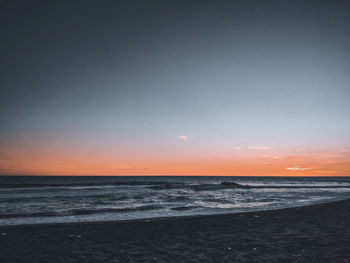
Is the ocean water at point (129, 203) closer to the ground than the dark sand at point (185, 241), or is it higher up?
closer to the ground

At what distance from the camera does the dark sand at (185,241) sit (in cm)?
797

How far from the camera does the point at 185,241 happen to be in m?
9.95

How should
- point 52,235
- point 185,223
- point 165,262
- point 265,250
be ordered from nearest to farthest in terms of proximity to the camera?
point 165,262
point 265,250
point 52,235
point 185,223

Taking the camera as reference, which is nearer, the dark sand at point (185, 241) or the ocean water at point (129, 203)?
the dark sand at point (185, 241)

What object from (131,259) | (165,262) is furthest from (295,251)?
(131,259)

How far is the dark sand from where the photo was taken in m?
7.97

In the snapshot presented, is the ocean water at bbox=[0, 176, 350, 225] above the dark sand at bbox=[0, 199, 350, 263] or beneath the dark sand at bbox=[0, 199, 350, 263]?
beneath

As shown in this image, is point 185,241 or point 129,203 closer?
point 185,241

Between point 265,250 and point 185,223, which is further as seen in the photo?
point 185,223

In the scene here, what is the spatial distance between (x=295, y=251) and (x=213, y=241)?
109 inches

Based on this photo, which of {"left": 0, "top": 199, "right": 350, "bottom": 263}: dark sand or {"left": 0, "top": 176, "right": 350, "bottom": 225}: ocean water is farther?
{"left": 0, "top": 176, "right": 350, "bottom": 225}: ocean water

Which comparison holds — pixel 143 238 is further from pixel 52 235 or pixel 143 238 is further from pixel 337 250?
pixel 337 250

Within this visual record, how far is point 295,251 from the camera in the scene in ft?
27.5

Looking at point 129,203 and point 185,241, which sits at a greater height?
point 185,241
